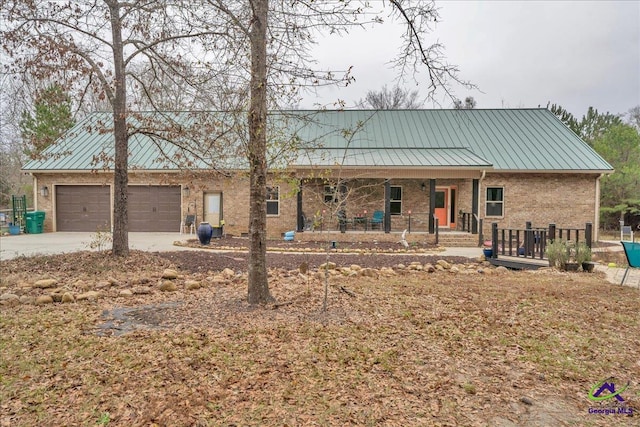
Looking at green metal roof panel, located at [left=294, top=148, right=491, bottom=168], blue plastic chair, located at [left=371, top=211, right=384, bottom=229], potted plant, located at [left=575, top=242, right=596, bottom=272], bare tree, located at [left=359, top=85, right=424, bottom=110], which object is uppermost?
bare tree, located at [left=359, top=85, right=424, bottom=110]

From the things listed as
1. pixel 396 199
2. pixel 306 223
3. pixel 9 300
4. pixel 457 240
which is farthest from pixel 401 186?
pixel 9 300

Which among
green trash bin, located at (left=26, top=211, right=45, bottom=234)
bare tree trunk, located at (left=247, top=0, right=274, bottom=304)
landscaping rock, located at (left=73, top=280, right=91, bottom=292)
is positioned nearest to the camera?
bare tree trunk, located at (left=247, top=0, right=274, bottom=304)

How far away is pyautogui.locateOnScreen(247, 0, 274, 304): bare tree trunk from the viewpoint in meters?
5.07

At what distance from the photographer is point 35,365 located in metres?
3.74

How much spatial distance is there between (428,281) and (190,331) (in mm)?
4847

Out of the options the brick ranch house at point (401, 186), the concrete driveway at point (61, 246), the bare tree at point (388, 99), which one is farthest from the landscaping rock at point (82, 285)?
the bare tree at point (388, 99)

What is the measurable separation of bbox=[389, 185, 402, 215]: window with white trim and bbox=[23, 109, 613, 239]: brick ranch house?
46 millimetres

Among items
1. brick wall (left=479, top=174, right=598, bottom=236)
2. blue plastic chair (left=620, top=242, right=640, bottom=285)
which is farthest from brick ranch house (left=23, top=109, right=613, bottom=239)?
blue plastic chair (left=620, top=242, right=640, bottom=285)

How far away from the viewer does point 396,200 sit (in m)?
18.4

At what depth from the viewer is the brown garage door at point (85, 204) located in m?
18.7

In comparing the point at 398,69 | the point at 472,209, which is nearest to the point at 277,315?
the point at 398,69

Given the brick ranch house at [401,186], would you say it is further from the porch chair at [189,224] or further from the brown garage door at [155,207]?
the porch chair at [189,224]

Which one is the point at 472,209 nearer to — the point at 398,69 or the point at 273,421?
the point at 398,69

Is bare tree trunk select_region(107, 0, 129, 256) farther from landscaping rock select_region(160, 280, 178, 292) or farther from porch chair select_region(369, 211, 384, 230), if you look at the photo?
porch chair select_region(369, 211, 384, 230)
